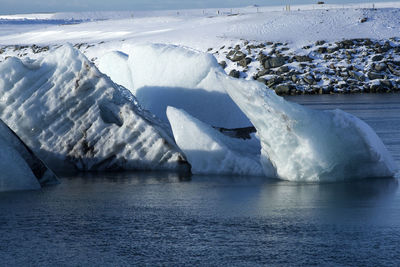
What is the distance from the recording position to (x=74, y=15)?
91.6 m

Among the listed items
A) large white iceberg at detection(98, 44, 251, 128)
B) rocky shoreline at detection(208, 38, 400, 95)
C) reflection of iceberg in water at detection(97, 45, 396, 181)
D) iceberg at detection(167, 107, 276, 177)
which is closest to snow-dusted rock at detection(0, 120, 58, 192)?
iceberg at detection(167, 107, 276, 177)

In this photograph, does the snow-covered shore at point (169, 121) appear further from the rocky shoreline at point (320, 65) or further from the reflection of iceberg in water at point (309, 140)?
the rocky shoreline at point (320, 65)

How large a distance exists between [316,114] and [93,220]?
2854mm

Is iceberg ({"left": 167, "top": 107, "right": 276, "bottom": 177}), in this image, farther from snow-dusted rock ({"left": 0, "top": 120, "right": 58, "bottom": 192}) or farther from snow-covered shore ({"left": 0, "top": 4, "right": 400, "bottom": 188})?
snow-dusted rock ({"left": 0, "top": 120, "right": 58, "bottom": 192})

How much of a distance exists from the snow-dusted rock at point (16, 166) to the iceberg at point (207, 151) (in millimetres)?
1747

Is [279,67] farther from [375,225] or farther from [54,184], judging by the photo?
[375,225]

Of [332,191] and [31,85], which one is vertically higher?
[31,85]

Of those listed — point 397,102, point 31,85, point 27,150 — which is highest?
point 31,85

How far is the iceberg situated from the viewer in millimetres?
8688

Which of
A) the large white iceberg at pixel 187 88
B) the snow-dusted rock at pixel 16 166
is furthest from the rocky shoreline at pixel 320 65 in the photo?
the snow-dusted rock at pixel 16 166

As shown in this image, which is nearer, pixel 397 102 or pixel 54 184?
pixel 54 184

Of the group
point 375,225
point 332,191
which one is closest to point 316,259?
point 375,225

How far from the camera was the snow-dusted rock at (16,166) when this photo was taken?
7570 millimetres

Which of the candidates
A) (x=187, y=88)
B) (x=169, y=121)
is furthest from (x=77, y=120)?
(x=187, y=88)
